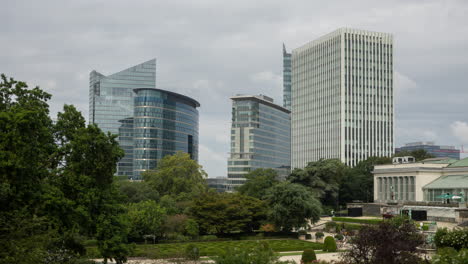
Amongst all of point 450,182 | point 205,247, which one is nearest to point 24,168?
point 205,247

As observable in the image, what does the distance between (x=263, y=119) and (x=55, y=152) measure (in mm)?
154626

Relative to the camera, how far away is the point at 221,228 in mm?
67688

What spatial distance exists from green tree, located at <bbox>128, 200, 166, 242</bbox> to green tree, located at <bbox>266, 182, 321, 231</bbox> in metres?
15.3

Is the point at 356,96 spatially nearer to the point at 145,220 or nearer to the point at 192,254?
the point at 145,220

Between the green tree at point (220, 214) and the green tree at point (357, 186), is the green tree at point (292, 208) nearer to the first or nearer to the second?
the green tree at point (220, 214)

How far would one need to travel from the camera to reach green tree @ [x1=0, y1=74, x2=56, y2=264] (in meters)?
26.4

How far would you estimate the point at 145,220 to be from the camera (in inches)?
2426

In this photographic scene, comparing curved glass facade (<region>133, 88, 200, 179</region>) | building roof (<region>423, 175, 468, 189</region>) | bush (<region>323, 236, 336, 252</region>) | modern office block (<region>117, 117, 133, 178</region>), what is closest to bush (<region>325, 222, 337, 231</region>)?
bush (<region>323, 236, 336, 252</region>)

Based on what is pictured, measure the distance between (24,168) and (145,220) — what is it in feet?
104

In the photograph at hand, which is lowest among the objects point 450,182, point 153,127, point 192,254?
point 192,254

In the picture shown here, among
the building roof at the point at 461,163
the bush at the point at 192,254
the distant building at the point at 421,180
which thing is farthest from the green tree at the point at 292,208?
the building roof at the point at 461,163

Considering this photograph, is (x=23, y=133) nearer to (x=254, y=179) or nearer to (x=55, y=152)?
(x=55, y=152)

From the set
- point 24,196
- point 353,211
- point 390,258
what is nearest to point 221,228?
point 353,211

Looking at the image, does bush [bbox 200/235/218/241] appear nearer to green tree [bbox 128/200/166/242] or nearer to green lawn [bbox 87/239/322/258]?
green lawn [bbox 87/239/322/258]
